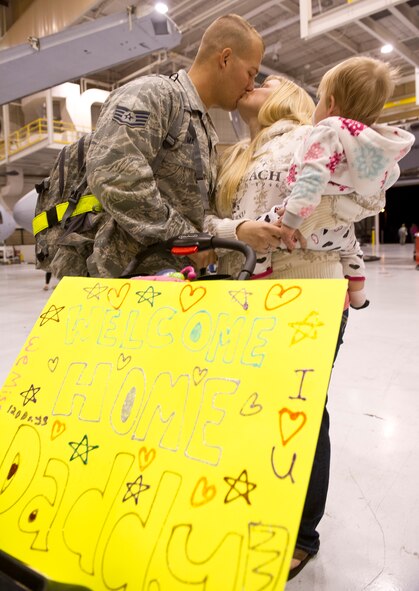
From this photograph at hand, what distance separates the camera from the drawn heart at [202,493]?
570mm

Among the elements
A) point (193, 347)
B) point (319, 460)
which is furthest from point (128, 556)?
point (319, 460)

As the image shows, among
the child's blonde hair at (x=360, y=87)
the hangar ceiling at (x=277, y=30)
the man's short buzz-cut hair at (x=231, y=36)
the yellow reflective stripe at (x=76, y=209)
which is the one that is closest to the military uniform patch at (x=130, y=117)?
the yellow reflective stripe at (x=76, y=209)

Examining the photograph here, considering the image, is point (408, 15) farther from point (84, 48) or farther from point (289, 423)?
point (289, 423)

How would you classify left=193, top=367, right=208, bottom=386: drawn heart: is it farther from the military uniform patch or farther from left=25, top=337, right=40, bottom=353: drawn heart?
the military uniform patch

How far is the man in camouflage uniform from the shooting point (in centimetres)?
97

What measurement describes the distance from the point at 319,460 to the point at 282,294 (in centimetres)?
60

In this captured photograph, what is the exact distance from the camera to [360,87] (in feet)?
3.14

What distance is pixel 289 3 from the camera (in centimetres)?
932

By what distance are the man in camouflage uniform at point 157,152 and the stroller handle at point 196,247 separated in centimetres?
3

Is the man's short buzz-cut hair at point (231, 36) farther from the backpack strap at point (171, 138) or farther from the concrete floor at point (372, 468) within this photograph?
the concrete floor at point (372, 468)

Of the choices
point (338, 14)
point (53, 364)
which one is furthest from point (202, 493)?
point (338, 14)

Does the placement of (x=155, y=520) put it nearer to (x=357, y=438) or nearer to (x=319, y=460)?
(x=319, y=460)

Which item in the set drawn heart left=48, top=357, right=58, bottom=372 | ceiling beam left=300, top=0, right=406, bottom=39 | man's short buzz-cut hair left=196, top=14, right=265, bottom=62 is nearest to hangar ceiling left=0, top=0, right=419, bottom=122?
ceiling beam left=300, top=0, right=406, bottom=39

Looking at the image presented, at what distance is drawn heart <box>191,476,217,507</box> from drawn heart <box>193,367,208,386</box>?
0.13m
